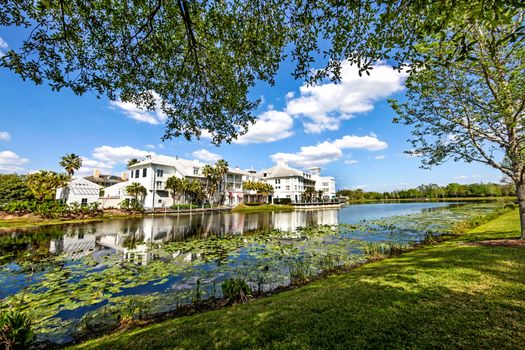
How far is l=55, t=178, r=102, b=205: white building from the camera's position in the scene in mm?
35688

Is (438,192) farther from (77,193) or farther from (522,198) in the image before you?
(77,193)

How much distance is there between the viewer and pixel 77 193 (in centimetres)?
3612

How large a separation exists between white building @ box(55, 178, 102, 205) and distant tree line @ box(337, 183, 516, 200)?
11155 cm

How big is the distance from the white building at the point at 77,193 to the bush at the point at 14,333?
37.5 metres

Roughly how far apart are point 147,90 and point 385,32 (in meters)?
6.14

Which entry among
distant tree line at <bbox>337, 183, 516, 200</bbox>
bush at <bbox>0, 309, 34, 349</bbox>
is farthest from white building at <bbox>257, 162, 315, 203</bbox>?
distant tree line at <bbox>337, 183, 516, 200</bbox>

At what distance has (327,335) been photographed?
362 centimetres

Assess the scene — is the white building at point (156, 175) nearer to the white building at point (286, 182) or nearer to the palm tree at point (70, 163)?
the palm tree at point (70, 163)

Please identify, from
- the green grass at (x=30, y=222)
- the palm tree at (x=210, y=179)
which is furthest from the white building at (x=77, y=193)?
the palm tree at (x=210, y=179)

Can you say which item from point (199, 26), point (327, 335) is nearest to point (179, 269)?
point (327, 335)

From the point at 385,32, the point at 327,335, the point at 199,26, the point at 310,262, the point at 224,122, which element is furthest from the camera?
the point at 310,262

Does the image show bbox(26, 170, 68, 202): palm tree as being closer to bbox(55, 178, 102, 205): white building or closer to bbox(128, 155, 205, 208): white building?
bbox(55, 178, 102, 205): white building

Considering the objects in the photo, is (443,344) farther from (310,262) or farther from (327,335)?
(310,262)

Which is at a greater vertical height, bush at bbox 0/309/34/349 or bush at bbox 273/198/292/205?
bush at bbox 273/198/292/205
